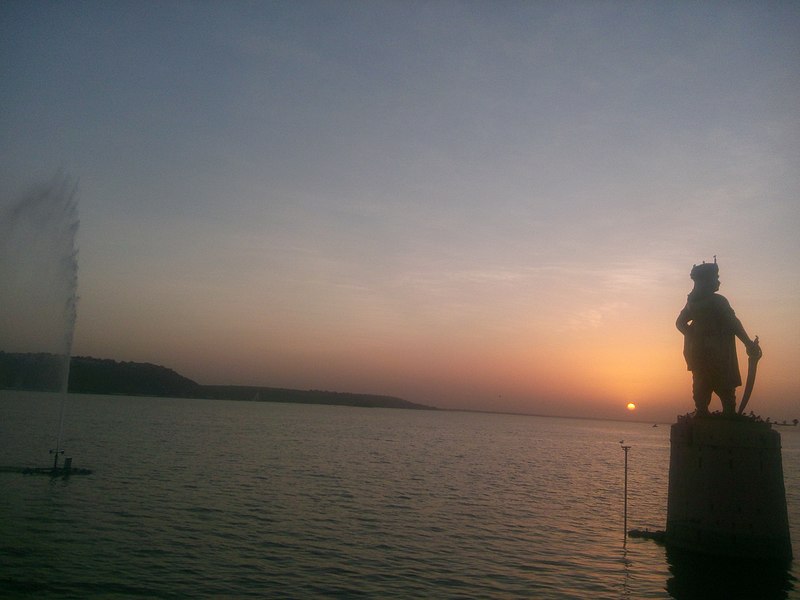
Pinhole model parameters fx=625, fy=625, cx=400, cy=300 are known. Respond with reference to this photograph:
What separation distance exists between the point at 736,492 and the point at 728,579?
281 centimetres

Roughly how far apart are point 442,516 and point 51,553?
18017 mm

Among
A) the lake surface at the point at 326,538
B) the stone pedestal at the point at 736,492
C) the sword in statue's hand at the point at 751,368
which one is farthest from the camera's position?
the sword in statue's hand at the point at 751,368

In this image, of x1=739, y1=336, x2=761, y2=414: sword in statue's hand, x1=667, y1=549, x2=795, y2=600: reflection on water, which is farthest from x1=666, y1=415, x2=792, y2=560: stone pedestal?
x1=739, y1=336, x2=761, y2=414: sword in statue's hand

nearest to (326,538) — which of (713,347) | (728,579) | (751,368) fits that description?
(728,579)

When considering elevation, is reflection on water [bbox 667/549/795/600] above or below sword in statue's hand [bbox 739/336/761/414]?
below

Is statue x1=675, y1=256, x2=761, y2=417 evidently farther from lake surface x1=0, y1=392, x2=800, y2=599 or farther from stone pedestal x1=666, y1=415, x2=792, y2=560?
lake surface x1=0, y1=392, x2=800, y2=599

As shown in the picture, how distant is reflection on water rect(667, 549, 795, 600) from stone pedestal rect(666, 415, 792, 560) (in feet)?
1.05

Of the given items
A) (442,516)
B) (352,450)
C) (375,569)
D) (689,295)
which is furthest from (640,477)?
(375,569)

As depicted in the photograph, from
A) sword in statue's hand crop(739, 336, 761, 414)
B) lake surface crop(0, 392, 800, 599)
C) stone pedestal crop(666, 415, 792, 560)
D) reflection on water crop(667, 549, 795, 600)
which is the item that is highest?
sword in statue's hand crop(739, 336, 761, 414)

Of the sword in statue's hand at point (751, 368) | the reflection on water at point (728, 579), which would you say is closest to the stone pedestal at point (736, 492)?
the reflection on water at point (728, 579)

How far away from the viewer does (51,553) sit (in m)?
21.0

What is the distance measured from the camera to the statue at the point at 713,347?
23252 millimetres

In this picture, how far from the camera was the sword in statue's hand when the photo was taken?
2305cm

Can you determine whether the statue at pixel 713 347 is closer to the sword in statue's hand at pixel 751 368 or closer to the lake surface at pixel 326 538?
the sword in statue's hand at pixel 751 368
